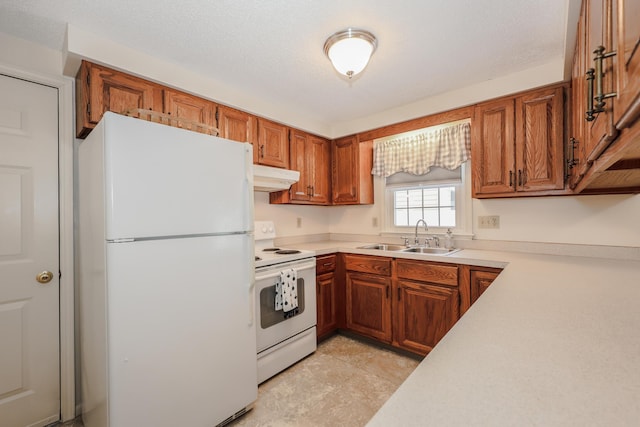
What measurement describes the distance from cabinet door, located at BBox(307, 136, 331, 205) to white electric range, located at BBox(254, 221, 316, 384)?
0.90 m

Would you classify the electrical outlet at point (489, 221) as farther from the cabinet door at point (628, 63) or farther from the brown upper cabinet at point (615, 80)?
the cabinet door at point (628, 63)

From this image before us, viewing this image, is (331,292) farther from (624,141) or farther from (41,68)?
(41,68)

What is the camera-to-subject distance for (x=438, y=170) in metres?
2.96

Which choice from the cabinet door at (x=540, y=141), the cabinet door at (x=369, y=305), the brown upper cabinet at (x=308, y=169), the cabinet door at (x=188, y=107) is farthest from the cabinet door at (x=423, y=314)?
the cabinet door at (x=188, y=107)

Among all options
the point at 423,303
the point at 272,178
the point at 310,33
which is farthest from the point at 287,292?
the point at 310,33

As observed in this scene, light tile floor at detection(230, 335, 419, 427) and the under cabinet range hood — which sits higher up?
the under cabinet range hood

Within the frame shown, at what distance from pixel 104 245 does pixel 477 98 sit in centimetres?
279

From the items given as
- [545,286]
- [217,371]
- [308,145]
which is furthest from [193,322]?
[308,145]

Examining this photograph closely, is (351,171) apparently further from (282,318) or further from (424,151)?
(282,318)

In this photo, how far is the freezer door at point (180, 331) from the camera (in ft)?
4.41

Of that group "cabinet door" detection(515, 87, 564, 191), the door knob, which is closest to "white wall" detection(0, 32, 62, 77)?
the door knob

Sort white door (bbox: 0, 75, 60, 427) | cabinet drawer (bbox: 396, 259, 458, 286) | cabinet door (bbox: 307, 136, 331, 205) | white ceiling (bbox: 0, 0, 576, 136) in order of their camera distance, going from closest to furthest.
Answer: white ceiling (bbox: 0, 0, 576, 136) < white door (bbox: 0, 75, 60, 427) < cabinet drawer (bbox: 396, 259, 458, 286) < cabinet door (bbox: 307, 136, 331, 205)

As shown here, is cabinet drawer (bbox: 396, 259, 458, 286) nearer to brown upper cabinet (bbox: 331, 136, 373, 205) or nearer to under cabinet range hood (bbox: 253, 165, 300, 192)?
brown upper cabinet (bbox: 331, 136, 373, 205)

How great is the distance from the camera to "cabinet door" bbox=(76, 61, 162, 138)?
1.75 meters
